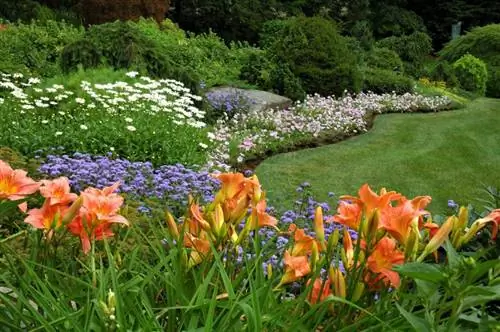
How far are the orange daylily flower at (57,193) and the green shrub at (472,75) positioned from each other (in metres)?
16.9

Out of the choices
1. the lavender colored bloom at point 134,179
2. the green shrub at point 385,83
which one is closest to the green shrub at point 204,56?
the green shrub at point 385,83

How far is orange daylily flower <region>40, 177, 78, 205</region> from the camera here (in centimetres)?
151

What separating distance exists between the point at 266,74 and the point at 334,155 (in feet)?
10.5

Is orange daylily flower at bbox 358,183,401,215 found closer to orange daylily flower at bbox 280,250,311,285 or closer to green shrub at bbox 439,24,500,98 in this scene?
orange daylily flower at bbox 280,250,311,285

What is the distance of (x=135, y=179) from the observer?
4.69 metres

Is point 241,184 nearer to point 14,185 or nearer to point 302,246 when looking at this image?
point 302,246

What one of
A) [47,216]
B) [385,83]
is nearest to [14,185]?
[47,216]

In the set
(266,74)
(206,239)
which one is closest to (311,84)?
(266,74)

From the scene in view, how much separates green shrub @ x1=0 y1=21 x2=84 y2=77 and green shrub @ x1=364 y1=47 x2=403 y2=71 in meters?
6.82

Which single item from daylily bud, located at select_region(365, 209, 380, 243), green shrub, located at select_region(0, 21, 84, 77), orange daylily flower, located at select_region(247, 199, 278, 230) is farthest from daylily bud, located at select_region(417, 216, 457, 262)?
green shrub, located at select_region(0, 21, 84, 77)

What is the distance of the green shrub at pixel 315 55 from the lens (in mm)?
11016

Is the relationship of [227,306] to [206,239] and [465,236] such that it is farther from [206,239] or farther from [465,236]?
[465,236]

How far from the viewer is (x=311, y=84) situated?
11.1m

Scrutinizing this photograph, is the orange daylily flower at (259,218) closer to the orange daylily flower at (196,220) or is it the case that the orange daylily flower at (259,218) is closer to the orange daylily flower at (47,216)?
the orange daylily flower at (196,220)
